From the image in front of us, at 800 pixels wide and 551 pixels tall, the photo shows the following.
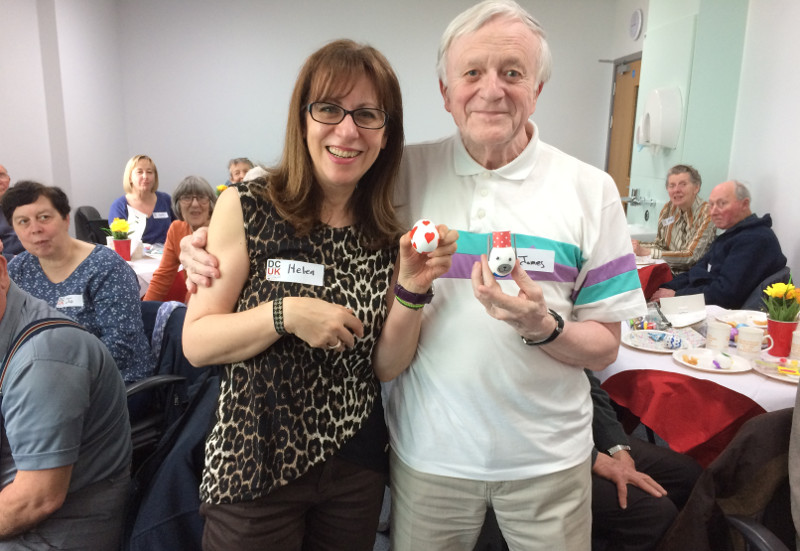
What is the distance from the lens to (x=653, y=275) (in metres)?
3.53

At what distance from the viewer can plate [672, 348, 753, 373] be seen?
2.16m

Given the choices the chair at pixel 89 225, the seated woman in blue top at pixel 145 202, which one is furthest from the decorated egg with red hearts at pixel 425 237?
the chair at pixel 89 225

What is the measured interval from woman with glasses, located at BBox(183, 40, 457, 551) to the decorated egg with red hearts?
0.03 meters

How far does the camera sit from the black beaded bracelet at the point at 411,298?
117 cm

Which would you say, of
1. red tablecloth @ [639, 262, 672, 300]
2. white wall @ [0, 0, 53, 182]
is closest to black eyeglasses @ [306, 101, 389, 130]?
red tablecloth @ [639, 262, 672, 300]

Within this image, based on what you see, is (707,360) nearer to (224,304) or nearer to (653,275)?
(653,275)

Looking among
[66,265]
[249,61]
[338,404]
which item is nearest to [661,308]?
[338,404]

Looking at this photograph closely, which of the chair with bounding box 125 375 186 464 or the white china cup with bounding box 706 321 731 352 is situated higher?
the white china cup with bounding box 706 321 731 352

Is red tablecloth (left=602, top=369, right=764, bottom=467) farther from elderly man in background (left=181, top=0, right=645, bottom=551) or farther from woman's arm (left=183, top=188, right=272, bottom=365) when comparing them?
woman's arm (left=183, top=188, right=272, bottom=365)

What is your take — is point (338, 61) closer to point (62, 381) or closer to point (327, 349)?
point (327, 349)

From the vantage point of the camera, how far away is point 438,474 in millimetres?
1255

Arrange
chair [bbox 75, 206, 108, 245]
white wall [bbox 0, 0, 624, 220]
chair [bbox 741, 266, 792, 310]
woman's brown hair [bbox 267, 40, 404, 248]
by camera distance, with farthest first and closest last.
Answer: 1. white wall [bbox 0, 0, 624, 220]
2. chair [bbox 75, 206, 108, 245]
3. chair [bbox 741, 266, 792, 310]
4. woman's brown hair [bbox 267, 40, 404, 248]

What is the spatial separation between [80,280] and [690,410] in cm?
259

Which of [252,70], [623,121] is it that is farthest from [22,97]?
[623,121]
